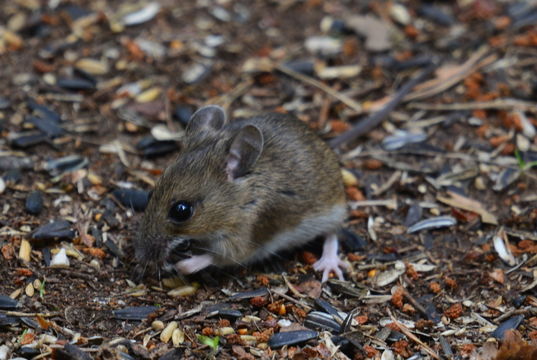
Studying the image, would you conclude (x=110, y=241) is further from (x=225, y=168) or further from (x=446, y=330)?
(x=446, y=330)

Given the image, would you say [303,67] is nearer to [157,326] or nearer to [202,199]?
[202,199]

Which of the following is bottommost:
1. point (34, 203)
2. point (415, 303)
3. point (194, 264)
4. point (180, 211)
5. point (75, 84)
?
point (415, 303)

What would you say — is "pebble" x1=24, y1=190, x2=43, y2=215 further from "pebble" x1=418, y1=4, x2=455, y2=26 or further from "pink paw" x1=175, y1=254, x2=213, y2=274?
"pebble" x1=418, y1=4, x2=455, y2=26

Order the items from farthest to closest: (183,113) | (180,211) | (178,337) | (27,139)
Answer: (183,113) < (27,139) < (180,211) < (178,337)

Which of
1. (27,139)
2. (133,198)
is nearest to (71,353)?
(133,198)

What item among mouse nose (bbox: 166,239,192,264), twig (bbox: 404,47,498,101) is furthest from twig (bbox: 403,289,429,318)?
twig (bbox: 404,47,498,101)

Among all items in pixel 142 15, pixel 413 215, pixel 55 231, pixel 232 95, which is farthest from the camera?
pixel 142 15
